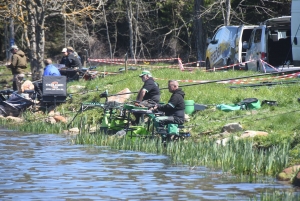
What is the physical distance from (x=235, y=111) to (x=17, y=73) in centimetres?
1074

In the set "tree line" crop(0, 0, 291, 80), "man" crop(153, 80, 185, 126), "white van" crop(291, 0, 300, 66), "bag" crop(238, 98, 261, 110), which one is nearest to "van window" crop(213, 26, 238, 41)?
"white van" crop(291, 0, 300, 66)

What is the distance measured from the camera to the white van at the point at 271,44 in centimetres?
2556

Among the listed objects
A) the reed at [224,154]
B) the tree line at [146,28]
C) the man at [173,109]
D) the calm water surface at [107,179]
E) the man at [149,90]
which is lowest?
the calm water surface at [107,179]

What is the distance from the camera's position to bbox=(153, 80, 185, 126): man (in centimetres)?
1648

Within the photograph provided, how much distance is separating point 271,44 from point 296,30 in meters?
2.56

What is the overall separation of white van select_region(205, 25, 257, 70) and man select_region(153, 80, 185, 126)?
1028 centimetres

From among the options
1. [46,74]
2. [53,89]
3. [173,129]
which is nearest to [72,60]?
[46,74]

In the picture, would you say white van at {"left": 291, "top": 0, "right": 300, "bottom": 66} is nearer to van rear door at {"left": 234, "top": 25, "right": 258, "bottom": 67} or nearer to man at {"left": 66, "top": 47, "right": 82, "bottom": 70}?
van rear door at {"left": 234, "top": 25, "right": 258, "bottom": 67}

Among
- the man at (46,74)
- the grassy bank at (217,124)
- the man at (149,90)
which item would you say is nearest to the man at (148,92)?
the man at (149,90)

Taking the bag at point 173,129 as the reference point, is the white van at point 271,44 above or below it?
above

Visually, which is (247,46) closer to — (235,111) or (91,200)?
(235,111)

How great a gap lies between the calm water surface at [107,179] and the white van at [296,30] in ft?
30.0

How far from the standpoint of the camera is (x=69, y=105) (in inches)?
945

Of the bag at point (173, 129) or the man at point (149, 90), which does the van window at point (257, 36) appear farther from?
the bag at point (173, 129)
